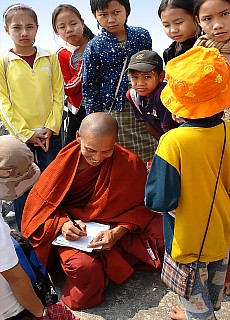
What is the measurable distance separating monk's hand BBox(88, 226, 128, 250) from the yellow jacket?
118cm

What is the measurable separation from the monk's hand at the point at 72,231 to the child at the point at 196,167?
2.83 ft

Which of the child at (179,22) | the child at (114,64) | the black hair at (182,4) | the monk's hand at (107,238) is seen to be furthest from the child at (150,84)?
the monk's hand at (107,238)

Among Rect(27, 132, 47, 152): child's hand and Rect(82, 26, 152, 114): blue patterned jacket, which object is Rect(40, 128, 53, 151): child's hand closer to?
Rect(27, 132, 47, 152): child's hand

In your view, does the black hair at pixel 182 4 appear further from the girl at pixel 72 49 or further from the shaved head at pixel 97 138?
the girl at pixel 72 49

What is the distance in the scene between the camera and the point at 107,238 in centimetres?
287

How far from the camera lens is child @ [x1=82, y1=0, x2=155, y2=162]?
3.46m

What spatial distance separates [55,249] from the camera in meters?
3.07

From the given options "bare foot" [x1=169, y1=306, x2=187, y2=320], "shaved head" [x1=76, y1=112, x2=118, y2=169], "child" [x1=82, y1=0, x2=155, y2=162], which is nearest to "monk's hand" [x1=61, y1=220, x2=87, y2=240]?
"shaved head" [x1=76, y1=112, x2=118, y2=169]

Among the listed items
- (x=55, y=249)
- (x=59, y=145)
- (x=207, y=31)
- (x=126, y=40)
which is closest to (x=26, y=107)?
(x=59, y=145)

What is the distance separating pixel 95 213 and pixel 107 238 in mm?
238

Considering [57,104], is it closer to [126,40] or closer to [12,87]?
[12,87]

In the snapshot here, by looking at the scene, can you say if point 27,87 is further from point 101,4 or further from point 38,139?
point 101,4

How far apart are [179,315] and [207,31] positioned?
1.92m

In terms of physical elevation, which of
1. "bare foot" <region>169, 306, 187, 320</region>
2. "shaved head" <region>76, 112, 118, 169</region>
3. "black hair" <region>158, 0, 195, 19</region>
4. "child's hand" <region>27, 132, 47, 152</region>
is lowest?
"bare foot" <region>169, 306, 187, 320</region>
